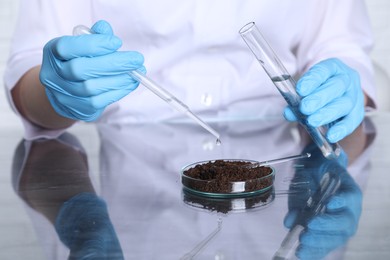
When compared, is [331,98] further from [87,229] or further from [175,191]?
[87,229]

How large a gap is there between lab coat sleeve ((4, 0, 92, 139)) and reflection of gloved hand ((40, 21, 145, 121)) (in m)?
0.34

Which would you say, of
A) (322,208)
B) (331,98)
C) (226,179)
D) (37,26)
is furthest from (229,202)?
(37,26)

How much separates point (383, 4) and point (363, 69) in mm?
1530

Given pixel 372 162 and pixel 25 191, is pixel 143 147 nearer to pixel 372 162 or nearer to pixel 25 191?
pixel 25 191

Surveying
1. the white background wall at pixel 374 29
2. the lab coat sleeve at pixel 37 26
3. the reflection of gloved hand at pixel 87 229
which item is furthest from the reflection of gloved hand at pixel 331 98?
the white background wall at pixel 374 29

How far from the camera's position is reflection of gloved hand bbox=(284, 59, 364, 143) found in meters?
1.22

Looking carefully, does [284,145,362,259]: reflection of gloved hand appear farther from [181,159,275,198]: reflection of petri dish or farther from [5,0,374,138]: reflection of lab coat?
[5,0,374,138]: reflection of lab coat

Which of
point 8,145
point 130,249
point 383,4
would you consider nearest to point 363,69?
point 8,145

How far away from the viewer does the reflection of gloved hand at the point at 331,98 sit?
1222mm

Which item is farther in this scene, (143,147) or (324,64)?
(143,147)

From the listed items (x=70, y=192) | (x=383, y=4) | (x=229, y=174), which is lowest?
(x=383, y=4)

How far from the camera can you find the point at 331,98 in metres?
1.30

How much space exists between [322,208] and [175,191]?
26cm

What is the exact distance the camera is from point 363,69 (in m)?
1.80
